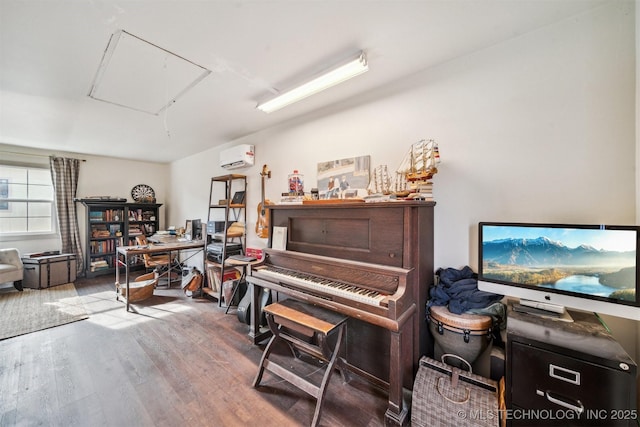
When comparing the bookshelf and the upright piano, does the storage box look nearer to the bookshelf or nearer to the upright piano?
the bookshelf

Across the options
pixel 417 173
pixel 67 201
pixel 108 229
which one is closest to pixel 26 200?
pixel 67 201

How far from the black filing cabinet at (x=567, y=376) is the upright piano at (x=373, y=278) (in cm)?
54

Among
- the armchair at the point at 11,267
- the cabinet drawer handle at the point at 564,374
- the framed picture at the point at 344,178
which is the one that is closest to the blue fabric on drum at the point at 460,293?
the cabinet drawer handle at the point at 564,374

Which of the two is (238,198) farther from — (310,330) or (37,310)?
(37,310)

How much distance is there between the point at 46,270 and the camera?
407 cm

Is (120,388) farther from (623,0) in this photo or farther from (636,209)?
(623,0)

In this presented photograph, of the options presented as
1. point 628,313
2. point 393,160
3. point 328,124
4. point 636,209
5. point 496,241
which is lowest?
point 628,313

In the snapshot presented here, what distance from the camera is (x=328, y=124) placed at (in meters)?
2.60

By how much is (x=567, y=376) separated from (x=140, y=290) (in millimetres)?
4426

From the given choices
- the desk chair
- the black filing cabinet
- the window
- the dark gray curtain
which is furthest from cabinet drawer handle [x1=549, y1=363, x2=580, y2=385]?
the window

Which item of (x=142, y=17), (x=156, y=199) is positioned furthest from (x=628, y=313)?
(x=156, y=199)

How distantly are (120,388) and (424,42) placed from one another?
3361 millimetres

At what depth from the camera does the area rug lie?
8.92ft

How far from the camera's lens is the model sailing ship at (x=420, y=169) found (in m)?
1.68
